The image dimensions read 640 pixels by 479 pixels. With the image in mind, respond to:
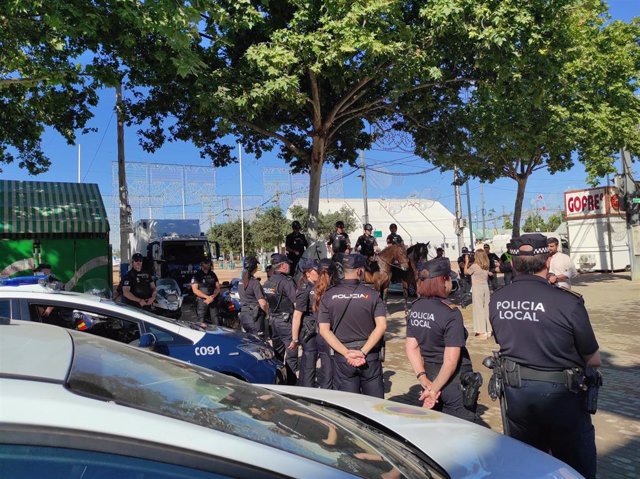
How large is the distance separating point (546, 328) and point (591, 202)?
28.1 meters

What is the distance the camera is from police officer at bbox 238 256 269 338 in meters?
7.41

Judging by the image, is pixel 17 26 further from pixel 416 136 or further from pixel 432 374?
pixel 416 136

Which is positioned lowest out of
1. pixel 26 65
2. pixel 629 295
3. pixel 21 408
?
pixel 629 295

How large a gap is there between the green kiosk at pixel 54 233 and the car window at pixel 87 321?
8.42 meters

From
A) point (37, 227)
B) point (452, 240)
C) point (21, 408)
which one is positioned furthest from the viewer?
point (452, 240)

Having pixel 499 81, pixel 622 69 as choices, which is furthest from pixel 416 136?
pixel 622 69

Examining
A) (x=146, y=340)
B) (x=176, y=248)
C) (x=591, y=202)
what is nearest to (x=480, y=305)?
(x=146, y=340)

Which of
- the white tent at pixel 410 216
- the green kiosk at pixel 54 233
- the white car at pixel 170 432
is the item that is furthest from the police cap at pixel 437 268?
the white tent at pixel 410 216

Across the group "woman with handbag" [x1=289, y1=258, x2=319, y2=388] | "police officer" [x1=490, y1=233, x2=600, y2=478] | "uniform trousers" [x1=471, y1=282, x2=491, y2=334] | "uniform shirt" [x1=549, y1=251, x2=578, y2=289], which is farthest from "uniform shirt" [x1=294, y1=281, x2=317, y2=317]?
"uniform trousers" [x1=471, y1=282, x2=491, y2=334]

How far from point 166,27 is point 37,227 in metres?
7.71

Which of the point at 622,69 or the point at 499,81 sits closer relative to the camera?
the point at 499,81

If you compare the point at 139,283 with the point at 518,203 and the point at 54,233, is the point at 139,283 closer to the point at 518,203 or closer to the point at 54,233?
the point at 54,233

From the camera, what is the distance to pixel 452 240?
230 feet

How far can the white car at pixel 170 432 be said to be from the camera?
1.20 meters
